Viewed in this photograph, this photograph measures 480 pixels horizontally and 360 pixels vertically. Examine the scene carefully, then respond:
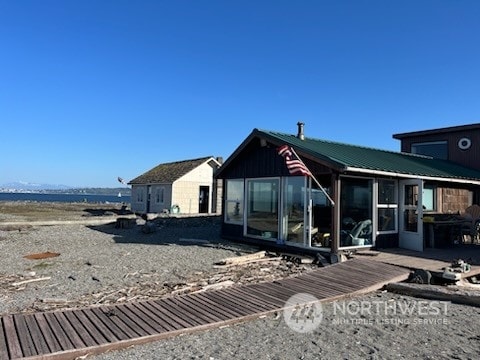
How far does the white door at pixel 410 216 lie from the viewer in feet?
38.7

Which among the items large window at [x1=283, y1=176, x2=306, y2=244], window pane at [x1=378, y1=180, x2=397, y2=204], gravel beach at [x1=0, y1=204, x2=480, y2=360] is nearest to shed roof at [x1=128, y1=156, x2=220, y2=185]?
gravel beach at [x1=0, y1=204, x2=480, y2=360]

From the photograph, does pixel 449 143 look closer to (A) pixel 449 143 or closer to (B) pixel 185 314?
(A) pixel 449 143

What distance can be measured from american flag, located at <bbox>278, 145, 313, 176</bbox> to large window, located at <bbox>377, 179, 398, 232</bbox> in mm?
2603

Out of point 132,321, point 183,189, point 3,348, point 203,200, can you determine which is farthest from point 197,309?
point 203,200

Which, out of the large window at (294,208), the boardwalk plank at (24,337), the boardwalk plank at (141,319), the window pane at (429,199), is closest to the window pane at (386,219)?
the window pane at (429,199)

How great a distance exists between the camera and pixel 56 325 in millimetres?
5504

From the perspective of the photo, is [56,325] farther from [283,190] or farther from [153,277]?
[283,190]

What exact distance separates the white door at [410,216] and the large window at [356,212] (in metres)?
1.25

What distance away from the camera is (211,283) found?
845 centimetres

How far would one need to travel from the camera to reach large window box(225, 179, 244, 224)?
47.9 ft

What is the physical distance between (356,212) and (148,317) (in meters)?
7.41

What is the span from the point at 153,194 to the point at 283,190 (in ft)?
68.6

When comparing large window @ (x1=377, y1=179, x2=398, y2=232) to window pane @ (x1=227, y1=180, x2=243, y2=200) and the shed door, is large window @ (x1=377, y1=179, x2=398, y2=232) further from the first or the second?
the shed door

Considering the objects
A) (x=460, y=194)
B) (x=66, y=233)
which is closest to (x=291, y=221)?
(x=460, y=194)
